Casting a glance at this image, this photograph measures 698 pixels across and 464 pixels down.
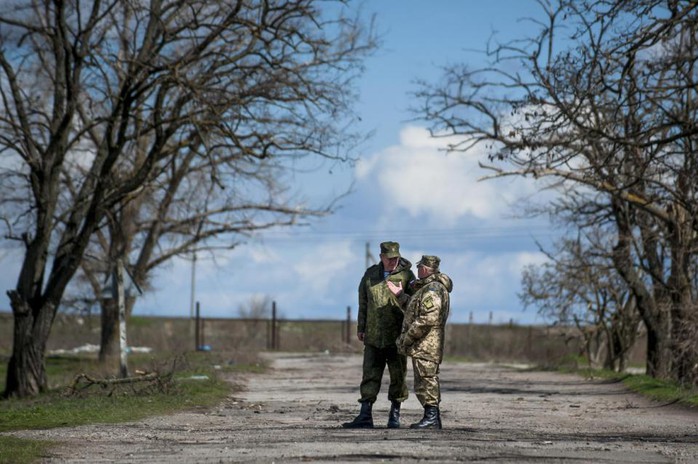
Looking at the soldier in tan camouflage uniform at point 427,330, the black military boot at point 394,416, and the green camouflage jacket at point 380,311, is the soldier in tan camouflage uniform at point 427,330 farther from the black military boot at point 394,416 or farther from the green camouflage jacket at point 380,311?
the black military boot at point 394,416

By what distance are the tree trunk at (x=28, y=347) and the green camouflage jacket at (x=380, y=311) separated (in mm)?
14640

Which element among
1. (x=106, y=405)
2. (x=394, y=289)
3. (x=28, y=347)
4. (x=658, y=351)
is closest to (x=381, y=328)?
(x=394, y=289)

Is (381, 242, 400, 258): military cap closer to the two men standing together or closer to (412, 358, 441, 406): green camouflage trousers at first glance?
the two men standing together

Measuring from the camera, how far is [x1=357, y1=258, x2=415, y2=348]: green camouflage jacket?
1374cm

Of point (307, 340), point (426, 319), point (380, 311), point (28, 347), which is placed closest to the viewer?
point (426, 319)

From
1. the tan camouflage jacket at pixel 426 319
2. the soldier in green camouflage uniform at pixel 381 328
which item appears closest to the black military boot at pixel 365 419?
the soldier in green camouflage uniform at pixel 381 328

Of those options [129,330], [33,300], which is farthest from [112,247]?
[129,330]

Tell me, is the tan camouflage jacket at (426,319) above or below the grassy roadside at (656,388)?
above

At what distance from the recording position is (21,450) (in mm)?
11664

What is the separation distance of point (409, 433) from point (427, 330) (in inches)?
50.4

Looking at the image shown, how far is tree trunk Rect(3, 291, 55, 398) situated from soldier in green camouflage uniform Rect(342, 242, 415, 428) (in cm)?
1449

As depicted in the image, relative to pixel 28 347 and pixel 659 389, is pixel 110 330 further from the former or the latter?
pixel 659 389

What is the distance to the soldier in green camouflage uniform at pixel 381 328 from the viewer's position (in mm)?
13742

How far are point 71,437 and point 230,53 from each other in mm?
15047
